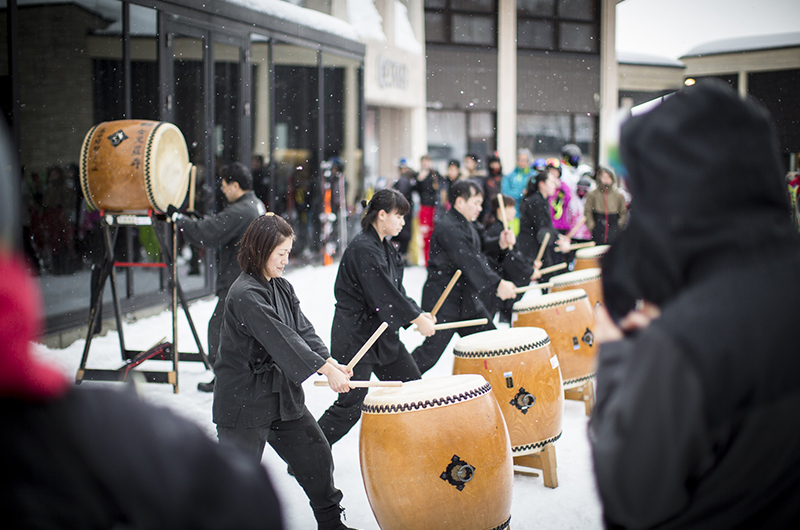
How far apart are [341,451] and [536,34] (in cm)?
1551

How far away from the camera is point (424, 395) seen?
2.33 meters

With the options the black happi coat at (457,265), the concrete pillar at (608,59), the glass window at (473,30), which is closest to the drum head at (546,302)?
the black happi coat at (457,265)

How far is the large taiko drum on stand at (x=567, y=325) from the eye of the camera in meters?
3.87

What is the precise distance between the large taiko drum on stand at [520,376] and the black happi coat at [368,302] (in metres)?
0.33

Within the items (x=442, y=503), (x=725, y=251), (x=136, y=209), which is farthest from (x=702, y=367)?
(x=136, y=209)

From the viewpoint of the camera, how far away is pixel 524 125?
56.3 ft

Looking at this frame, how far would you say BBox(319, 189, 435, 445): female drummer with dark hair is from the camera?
10.6 feet

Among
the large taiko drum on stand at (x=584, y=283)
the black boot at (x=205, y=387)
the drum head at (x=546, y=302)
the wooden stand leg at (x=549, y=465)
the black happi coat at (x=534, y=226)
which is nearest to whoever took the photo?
the wooden stand leg at (x=549, y=465)

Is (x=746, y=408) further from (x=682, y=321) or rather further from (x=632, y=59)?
(x=632, y=59)

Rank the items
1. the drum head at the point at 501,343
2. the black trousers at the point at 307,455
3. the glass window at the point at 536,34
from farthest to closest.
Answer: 1. the glass window at the point at 536,34
2. the drum head at the point at 501,343
3. the black trousers at the point at 307,455

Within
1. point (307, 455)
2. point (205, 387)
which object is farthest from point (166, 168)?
point (307, 455)

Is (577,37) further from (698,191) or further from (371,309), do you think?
(698,191)

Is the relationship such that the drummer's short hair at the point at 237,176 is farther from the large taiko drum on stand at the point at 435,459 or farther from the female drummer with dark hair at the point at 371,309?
the large taiko drum on stand at the point at 435,459

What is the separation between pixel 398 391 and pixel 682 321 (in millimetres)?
1552
